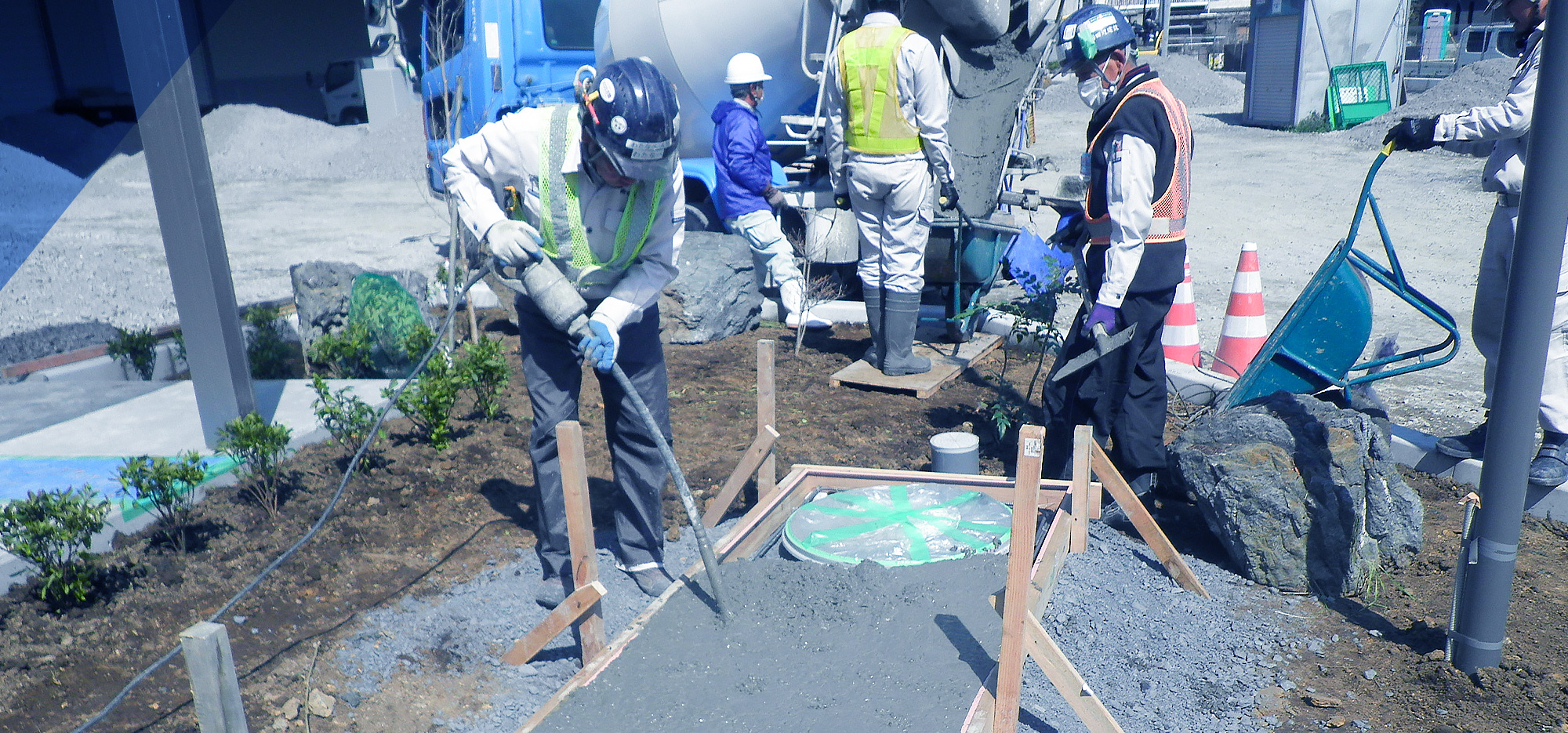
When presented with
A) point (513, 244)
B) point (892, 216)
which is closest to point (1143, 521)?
point (513, 244)

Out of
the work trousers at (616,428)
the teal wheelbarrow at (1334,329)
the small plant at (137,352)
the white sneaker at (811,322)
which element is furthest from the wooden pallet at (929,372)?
the small plant at (137,352)

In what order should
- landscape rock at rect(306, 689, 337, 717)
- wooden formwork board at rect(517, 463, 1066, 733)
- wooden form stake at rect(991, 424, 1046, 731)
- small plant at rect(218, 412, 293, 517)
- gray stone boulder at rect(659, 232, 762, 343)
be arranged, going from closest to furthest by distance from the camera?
wooden form stake at rect(991, 424, 1046, 731), landscape rock at rect(306, 689, 337, 717), wooden formwork board at rect(517, 463, 1066, 733), small plant at rect(218, 412, 293, 517), gray stone boulder at rect(659, 232, 762, 343)

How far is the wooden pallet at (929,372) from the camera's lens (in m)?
5.33

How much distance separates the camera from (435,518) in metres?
3.87

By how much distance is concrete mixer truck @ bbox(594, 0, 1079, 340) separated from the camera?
6230 millimetres

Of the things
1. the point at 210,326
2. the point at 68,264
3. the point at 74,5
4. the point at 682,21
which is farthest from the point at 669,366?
the point at 74,5

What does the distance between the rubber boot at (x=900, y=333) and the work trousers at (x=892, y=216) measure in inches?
2.1

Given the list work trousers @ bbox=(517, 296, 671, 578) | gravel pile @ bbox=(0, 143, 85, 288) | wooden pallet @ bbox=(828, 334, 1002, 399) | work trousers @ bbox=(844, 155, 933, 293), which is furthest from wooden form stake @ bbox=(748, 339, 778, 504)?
gravel pile @ bbox=(0, 143, 85, 288)

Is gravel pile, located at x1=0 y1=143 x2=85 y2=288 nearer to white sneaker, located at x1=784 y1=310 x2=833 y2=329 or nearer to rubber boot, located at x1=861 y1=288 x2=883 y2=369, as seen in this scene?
white sneaker, located at x1=784 y1=310 x2=833 y2=329

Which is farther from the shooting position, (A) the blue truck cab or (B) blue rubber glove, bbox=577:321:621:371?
(A) the blue truck cab

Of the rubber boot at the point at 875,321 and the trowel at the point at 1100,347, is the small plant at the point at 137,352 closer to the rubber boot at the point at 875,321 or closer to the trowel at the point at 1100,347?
the rubber boot at the point at 875,321

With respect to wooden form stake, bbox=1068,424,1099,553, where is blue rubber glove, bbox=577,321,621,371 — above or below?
above

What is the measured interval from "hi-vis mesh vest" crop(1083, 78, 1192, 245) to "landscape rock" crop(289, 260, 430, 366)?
3.99 meters

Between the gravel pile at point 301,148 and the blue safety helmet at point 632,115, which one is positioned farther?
the gravel pile at point 301,148
